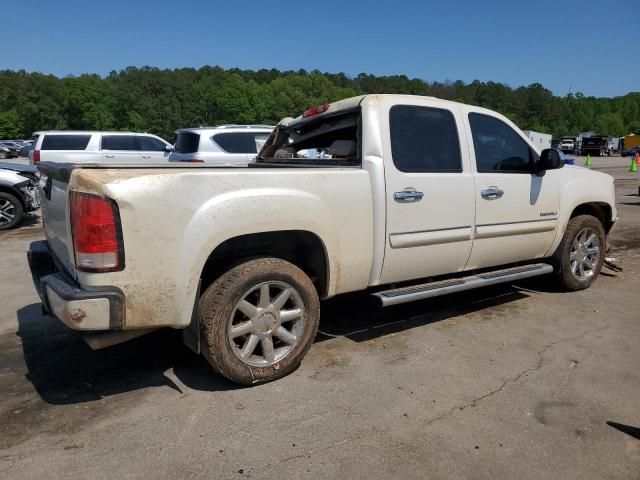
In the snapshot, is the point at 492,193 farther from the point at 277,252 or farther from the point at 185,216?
the point at 185,216

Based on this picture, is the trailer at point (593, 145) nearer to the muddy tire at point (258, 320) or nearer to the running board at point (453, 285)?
the running board at point (453, 285)

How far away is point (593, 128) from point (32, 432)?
532ft

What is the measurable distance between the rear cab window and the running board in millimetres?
1028

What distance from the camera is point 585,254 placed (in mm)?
5238

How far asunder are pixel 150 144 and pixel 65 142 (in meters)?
2.17

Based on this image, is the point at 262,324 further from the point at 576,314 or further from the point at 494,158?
the point at 576,314

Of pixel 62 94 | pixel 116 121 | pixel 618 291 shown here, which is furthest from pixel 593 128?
pixel 618 291

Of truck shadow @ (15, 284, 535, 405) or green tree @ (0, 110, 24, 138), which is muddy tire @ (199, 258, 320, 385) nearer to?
truck shadow @ (15, 284, 535, 405)

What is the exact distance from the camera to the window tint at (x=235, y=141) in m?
10.3

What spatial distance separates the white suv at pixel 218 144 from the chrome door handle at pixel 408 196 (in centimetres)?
689

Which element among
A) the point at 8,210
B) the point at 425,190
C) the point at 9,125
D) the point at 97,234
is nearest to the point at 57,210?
the point at 97,234

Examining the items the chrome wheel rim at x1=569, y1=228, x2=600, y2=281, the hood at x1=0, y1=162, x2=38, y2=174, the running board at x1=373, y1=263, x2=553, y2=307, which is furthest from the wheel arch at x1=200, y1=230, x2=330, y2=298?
the hood at x1=0, y1=162, x2=38, y2=174

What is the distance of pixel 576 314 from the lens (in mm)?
4547

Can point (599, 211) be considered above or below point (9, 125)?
below
